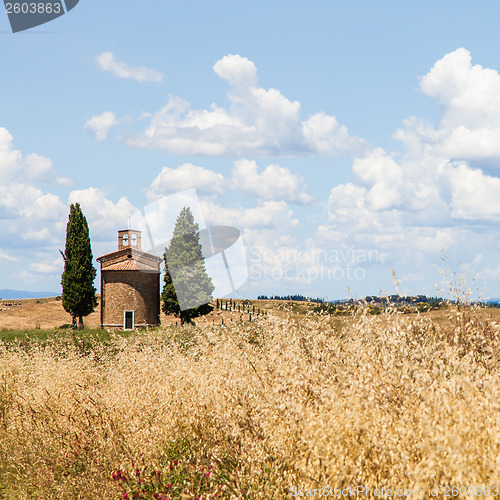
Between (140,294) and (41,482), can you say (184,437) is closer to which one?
(41,482)

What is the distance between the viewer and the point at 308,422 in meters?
4.95

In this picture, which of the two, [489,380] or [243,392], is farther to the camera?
[243,392]

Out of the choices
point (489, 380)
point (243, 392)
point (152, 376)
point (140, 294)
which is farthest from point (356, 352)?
point (140, 294)

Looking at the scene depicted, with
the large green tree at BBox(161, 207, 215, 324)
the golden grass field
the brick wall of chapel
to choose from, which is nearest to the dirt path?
the large green tree at BBox(161, 207, 215, 324)

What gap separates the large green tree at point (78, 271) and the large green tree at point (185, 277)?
7365 millimetres

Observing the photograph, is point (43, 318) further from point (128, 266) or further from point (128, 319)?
point (128, 266)

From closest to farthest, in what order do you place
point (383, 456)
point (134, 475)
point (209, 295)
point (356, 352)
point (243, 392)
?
point (383, 456) → point (134, 475) → point (243, 392) → point (356, 352) → point (209, 295)

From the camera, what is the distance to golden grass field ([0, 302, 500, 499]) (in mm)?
4195

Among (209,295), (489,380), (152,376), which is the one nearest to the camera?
(489,380)

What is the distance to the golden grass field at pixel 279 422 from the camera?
13.8 ft

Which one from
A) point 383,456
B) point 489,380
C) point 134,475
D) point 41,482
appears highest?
point 489,380

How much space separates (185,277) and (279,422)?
3547cm

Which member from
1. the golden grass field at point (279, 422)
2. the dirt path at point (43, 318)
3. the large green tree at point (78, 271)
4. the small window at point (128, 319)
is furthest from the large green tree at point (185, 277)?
the golden grass field at point (279, 422)

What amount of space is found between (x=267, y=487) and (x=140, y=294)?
33844 mm
